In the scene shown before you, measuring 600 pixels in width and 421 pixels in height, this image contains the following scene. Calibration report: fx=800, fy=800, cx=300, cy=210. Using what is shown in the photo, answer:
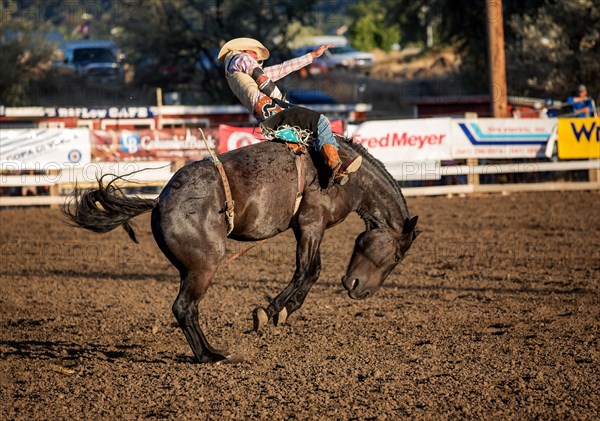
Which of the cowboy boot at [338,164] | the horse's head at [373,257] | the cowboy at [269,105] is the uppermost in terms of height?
the cowboy at [269,105]

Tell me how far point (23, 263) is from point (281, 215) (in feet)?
19.3

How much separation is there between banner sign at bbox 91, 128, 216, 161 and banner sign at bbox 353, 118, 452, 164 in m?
3.24

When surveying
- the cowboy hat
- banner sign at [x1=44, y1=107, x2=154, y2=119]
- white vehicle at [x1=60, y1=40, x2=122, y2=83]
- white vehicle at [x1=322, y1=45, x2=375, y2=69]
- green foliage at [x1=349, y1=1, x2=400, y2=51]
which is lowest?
the cowboy hat

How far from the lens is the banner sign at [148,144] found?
52.0 feet

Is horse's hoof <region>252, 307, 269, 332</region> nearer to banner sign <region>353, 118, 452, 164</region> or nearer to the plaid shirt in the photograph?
the plaid shirt

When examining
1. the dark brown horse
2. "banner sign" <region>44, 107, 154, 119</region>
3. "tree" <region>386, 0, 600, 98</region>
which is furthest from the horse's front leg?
"tree" <region>386, 0, 600, 98</region>

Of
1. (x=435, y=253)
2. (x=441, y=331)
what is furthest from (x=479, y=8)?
(x=441, y=331)

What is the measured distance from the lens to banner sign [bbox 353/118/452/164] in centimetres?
1631

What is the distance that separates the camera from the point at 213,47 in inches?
1158

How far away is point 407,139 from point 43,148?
726 centimetres

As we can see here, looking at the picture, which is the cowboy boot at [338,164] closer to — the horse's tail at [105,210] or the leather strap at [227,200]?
the leather strap at [227,200]

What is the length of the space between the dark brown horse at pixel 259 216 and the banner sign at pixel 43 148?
981 centimetres

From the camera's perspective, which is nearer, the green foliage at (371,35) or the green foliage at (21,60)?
the green foliage at (21,60)

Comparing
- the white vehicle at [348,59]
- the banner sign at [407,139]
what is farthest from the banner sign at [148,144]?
the white vehicle at [348,59]
